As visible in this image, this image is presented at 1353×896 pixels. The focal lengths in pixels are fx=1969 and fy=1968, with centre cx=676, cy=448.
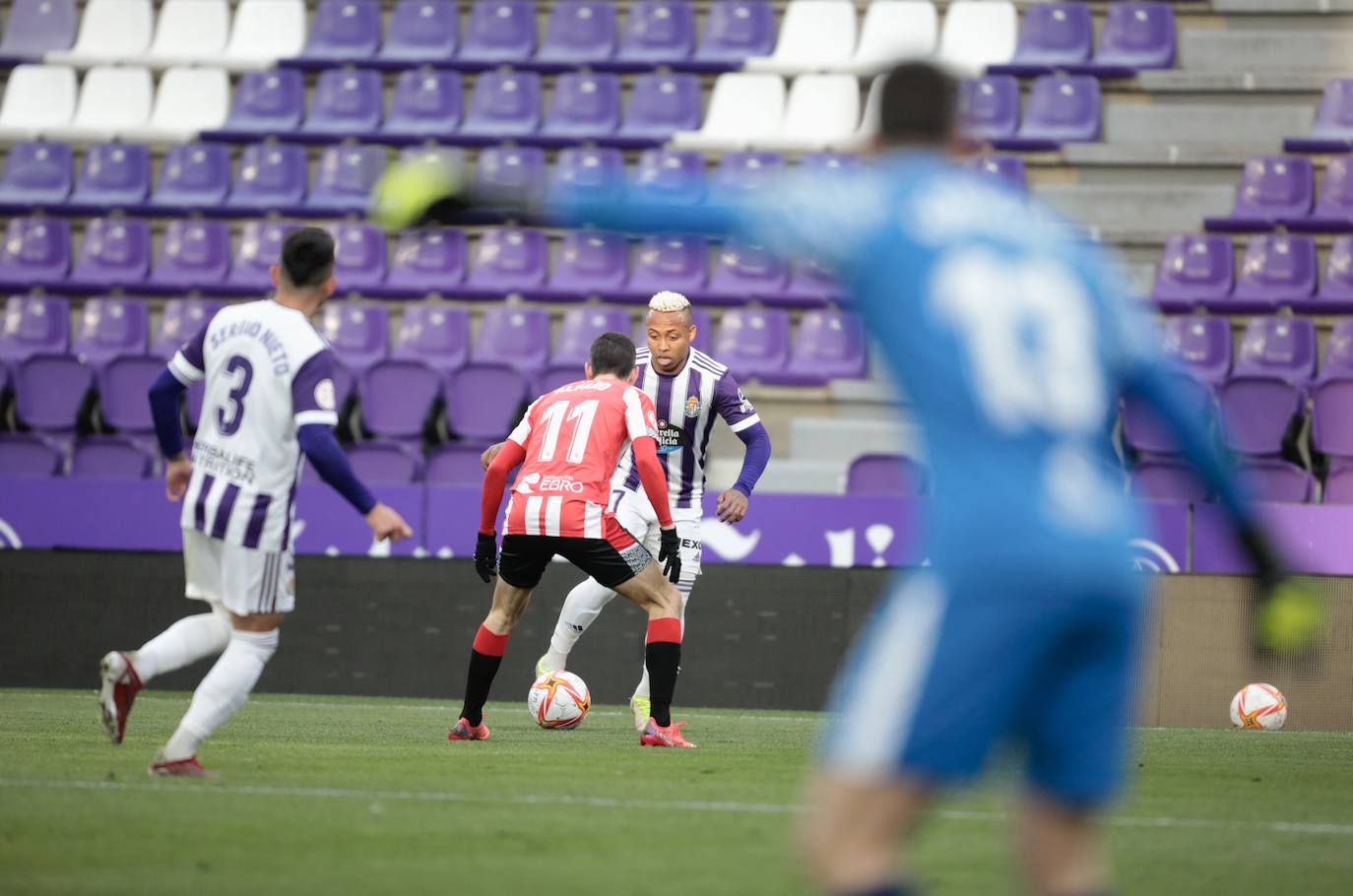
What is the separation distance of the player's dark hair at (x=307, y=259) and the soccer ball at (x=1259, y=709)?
758cm

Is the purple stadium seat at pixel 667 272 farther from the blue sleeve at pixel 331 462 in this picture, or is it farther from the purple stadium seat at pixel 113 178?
the blue sleeve at pixel 331 462

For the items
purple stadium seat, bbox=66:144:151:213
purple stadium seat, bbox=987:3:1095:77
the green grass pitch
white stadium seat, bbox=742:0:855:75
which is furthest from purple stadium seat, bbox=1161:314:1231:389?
purple stadium seat, bbox=66:144:151:213

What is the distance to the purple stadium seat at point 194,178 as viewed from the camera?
64.3 ft

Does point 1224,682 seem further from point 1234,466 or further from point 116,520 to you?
point 1234,466

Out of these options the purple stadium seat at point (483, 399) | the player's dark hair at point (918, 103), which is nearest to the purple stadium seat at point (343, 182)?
the purple stadium seat at point (483, 399)

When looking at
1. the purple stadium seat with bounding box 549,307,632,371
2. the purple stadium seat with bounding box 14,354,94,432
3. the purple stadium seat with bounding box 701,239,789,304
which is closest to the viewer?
the purple stadium seat with bounding box 14,354,94,432

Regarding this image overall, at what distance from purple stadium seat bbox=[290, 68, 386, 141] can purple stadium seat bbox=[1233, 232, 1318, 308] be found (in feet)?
28.4

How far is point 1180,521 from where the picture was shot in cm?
1371

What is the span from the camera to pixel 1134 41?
758 inches

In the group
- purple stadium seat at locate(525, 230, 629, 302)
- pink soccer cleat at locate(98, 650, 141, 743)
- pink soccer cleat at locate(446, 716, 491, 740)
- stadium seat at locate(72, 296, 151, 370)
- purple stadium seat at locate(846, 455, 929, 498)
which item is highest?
purple stadium seat at locate(525, 230, 629, 302)

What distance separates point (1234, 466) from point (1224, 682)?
986 centimetres

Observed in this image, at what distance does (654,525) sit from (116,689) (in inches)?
186

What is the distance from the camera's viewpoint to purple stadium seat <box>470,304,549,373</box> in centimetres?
1725

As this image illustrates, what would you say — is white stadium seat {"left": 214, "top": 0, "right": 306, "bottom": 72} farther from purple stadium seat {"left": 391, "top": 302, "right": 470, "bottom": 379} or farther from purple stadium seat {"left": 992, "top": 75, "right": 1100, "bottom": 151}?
purple stadium seat {"left": 992, "top": 75, "right": 1100, "bottom": 151}
